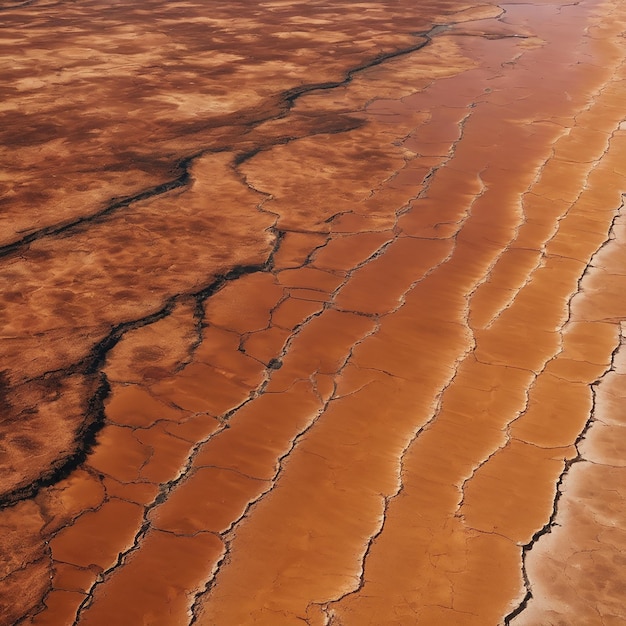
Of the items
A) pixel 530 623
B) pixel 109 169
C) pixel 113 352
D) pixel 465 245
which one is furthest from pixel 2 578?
pixel 109 169

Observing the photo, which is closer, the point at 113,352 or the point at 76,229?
the point at 113,352

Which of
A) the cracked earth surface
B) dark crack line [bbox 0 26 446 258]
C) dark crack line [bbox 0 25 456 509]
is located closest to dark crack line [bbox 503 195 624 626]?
the cracked earth surface

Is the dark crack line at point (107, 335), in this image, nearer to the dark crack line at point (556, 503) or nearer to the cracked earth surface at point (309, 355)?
the cracked earth surface at point (309, 355)

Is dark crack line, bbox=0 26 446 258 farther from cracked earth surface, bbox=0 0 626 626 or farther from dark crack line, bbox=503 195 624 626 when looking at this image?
dark crack line, bbox=503 195 624 626

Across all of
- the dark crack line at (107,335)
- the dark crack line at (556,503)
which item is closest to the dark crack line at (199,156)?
the dark crack line at (107,335)

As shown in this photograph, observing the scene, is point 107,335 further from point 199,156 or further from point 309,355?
point 199,156

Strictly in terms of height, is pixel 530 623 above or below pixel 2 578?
A: below

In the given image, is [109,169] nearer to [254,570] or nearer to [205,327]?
[205,327]

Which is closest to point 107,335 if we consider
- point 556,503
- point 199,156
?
point 556,503
